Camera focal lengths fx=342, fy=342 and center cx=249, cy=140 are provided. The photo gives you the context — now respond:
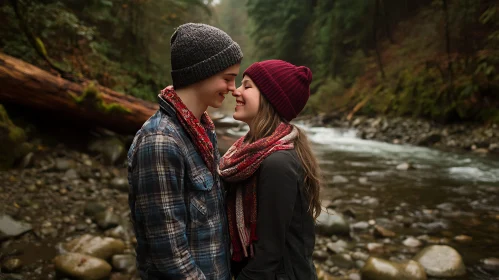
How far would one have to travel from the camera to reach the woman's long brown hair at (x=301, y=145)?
1768 mm

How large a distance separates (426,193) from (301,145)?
5814 mm

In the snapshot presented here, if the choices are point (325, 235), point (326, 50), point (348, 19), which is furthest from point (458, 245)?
point (326, 50)

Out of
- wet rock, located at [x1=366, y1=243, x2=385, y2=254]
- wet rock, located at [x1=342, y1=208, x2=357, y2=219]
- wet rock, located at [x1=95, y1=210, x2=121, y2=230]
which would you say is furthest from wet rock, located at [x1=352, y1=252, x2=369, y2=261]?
wet rock, located at [x1=95, y1=210, x2=121, y2=230]

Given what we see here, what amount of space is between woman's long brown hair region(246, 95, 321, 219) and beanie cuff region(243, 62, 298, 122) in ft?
0.12

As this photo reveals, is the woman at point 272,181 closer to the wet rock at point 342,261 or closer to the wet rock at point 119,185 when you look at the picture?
the wet rock at point 342,261

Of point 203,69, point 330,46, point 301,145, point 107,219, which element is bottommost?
point 107,219

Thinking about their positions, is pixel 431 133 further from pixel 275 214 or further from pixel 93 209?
pixel 275 214

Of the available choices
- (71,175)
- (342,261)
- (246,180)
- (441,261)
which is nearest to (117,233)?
(71,175)

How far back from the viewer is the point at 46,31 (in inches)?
270

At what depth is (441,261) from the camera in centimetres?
378

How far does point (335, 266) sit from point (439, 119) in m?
11.0

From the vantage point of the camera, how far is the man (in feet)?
4.33

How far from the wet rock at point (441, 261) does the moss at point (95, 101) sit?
5172 mm

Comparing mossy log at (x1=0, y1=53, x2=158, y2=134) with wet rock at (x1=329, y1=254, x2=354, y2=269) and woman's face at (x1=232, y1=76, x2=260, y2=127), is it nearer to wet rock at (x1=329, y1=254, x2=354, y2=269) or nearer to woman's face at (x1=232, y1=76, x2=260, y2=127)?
wet rock at (x1=329, y1=254, x2=354, y2=269)
